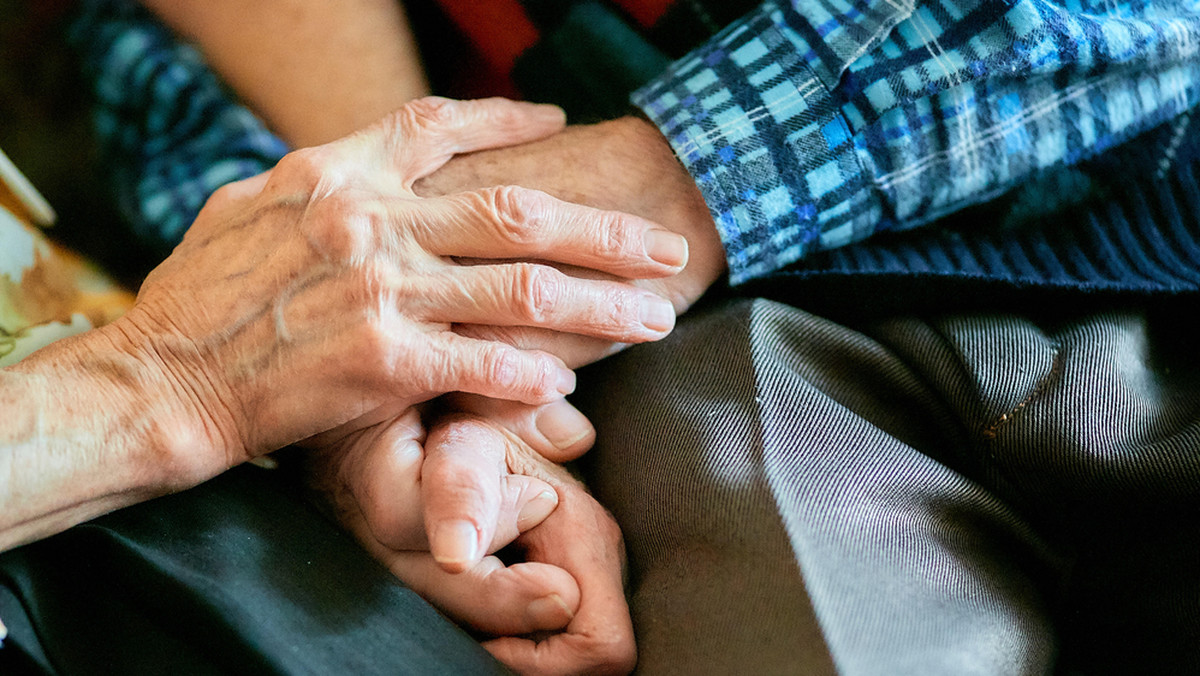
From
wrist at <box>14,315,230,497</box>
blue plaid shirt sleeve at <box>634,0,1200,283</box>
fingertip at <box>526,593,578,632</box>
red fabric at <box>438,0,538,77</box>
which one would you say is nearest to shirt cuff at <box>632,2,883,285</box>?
blue plaid shirt sleeve at <box>634,0,1200,283</box>

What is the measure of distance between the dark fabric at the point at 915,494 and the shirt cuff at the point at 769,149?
89 millimetres

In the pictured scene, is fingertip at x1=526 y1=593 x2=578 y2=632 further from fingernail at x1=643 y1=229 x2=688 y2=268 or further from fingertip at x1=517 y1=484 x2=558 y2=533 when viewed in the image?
fingernail at x1=643 y1=229 x2=688 y2=268

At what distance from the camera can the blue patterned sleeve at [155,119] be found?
36.8 inches

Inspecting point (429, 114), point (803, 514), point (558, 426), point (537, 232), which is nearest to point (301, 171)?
point (429, 114)

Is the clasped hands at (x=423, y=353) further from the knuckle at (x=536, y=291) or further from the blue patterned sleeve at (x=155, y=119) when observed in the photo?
the blue patterned sleeve at (x=155, y=119)

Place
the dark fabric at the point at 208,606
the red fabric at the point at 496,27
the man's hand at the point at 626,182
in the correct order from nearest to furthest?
the dark fabric at the point at 208,606 → the man's hand at the point at 626,182 → the red fabric at the point at 496,27

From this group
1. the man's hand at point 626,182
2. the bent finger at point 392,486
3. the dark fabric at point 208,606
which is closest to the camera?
the dark fabric at point 208,606

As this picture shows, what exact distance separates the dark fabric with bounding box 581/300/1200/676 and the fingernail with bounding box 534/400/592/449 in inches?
1.4

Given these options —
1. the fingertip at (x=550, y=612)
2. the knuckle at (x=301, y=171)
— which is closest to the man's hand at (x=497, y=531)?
the fingertip at (x=550, y=612)

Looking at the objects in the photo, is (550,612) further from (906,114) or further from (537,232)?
(906,114)

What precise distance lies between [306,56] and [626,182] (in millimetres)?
485

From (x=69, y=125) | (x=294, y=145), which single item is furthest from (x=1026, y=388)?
(x=69, y=125)

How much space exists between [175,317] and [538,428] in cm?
36

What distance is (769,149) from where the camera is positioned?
2.42 feet
